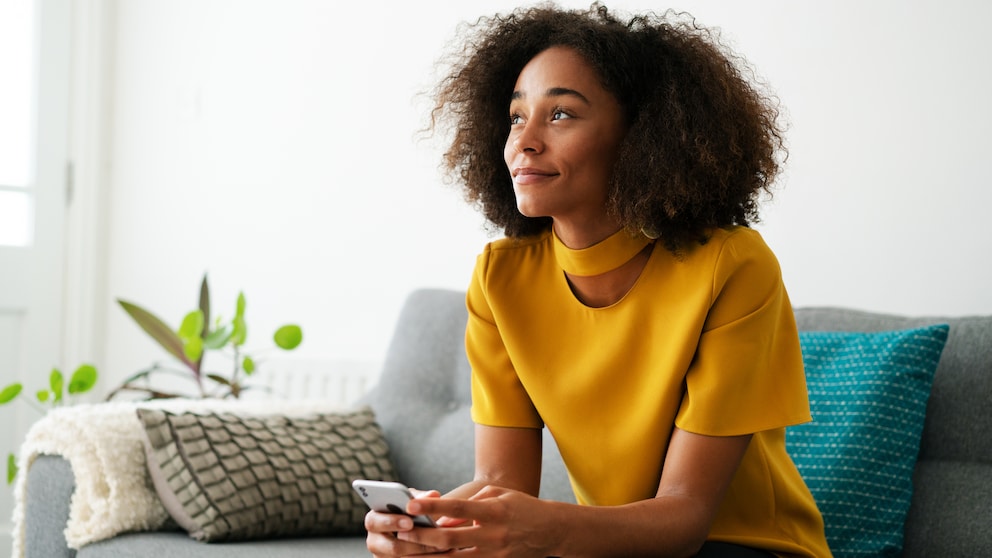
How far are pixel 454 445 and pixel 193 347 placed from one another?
89cm

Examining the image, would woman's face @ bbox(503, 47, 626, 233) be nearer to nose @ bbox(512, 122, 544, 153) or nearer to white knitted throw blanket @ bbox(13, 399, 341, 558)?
nose @ bbox(512, 122, 544, 153)

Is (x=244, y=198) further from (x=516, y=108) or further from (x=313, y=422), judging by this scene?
(x=516, y=108)

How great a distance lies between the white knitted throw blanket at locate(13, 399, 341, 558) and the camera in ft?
5.91

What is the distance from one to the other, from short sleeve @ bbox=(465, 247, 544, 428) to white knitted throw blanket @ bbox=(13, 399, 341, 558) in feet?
2.44

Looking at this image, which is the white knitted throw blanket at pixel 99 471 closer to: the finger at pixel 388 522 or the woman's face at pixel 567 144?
the finger at pixel 388 522

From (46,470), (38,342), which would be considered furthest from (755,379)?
(38,342)

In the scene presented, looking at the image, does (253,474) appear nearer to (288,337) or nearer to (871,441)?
(288,337)

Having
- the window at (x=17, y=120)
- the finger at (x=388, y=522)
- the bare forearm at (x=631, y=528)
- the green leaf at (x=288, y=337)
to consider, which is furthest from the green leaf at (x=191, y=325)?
the bare forearm at (x=631, y=528)

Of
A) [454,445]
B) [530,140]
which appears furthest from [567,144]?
[454,445]

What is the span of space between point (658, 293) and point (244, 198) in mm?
2351

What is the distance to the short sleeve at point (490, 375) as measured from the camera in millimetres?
1454

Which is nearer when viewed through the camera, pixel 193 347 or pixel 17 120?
pixel 193 347

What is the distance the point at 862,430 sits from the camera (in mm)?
1612

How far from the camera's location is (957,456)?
1.63 metres
